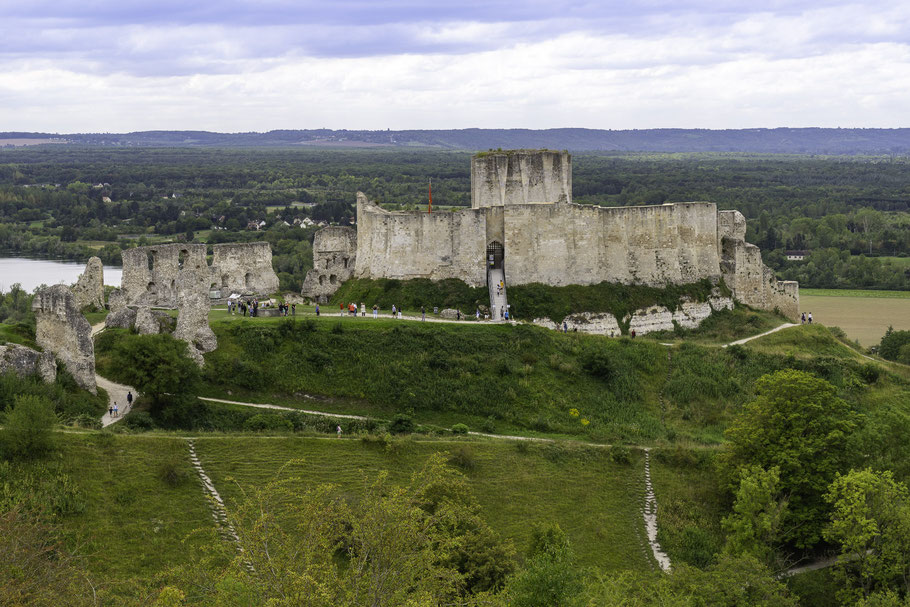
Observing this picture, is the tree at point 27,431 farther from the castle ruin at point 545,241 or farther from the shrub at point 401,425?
the castle ruin at point 545,241

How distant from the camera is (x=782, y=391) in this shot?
122ft

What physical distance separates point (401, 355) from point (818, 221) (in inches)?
4081

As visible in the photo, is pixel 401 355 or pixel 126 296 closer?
pixel 401 355

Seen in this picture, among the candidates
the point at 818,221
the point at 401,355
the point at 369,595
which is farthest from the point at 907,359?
the point at 818,221

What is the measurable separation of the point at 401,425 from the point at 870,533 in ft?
56.8

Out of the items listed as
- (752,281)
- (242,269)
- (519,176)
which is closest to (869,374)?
(752,281)

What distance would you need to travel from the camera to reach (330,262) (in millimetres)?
56469

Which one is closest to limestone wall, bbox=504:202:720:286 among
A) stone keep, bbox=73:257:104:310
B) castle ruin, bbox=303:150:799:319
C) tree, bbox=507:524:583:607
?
castle ruin, bbox=303:150:799:319

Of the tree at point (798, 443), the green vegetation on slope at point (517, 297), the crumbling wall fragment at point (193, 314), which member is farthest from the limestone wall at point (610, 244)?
the tree at point (798, 443)

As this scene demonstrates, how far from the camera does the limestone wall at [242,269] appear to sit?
52.7m

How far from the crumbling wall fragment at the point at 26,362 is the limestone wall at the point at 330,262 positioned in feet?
64.9

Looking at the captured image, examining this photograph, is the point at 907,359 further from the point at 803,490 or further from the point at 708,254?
the point at 803,490

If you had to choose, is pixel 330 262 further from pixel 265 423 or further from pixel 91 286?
pixel 265 423

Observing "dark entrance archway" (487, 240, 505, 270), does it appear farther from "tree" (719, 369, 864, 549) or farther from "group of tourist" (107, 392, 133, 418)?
"group of tourist" (107, 392, 133, 418)
